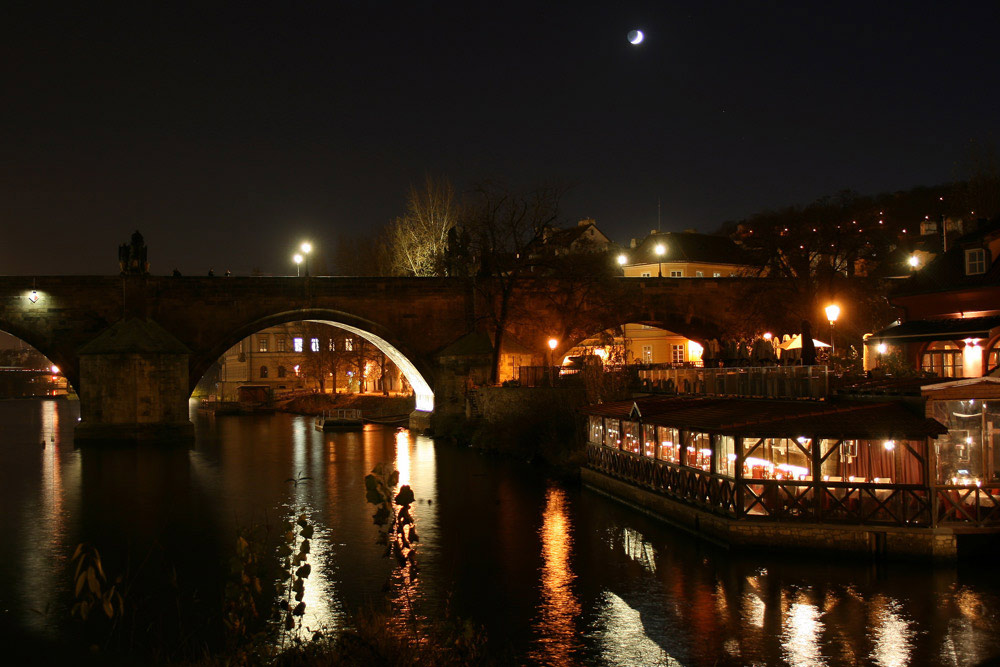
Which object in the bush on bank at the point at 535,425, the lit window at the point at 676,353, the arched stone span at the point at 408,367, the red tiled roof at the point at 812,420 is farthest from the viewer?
the lit window at the point at 676,353

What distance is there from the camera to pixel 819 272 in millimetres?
45688

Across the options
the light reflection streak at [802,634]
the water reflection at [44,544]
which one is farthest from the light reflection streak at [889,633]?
the water reflection at [44,544]

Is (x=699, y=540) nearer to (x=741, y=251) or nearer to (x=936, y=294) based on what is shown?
(x=936, y=294)

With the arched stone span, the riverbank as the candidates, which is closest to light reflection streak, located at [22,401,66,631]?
the riverbank

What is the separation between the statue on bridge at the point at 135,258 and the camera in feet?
134

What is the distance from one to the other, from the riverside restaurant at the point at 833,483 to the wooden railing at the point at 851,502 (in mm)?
18

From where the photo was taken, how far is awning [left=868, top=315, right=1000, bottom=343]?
93.2 feet

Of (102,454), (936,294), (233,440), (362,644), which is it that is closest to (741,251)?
→ (936,294)

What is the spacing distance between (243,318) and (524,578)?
2818 cm

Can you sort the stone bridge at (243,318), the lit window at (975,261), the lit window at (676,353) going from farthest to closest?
the lit window at (676,353) < the stone bridge at (243,318) < the lit window at (975,261)

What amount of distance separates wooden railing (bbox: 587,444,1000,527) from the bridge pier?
2703cm

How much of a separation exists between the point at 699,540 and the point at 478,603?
18.2ft

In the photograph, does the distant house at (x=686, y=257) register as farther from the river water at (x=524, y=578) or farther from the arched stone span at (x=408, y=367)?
the river water at (x=524, y=578)

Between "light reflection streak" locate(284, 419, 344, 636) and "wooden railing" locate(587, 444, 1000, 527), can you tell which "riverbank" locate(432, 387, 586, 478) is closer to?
"light reflection streak" locate(284, 419, 344, 636)
